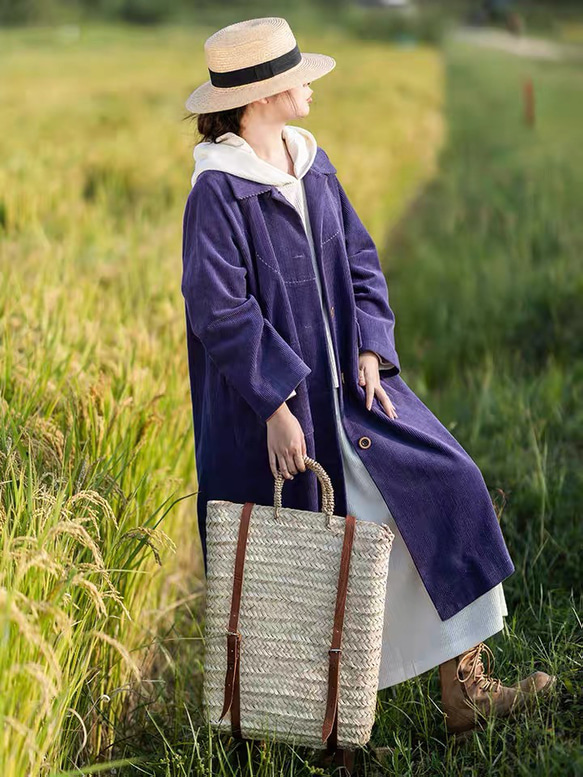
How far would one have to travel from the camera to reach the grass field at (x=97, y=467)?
1777 millimetres

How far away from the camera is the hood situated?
195cm

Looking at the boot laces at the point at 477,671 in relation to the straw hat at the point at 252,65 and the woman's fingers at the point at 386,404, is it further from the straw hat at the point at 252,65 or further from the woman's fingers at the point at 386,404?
the straw hat at the point at 252,65

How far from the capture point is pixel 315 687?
1.91m

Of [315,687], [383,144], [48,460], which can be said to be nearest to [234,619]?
[315,687]

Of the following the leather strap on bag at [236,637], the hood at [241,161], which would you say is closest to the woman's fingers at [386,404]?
the leather strap on bag at [236,637]

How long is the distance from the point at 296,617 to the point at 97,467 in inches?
23.7

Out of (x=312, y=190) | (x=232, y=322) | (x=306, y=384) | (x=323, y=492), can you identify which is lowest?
(x=323, y=492)

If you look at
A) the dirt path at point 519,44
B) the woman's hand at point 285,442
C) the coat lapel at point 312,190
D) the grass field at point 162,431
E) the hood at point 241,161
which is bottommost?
the dirt path at point 519,44

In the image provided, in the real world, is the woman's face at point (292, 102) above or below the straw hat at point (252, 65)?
below

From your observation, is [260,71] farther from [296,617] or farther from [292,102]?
[296,617]

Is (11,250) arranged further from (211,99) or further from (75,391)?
(211,99)

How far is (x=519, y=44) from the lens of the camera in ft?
108

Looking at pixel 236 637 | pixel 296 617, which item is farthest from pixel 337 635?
pixel 236 637

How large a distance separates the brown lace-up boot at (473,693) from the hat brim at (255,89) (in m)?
1.11
